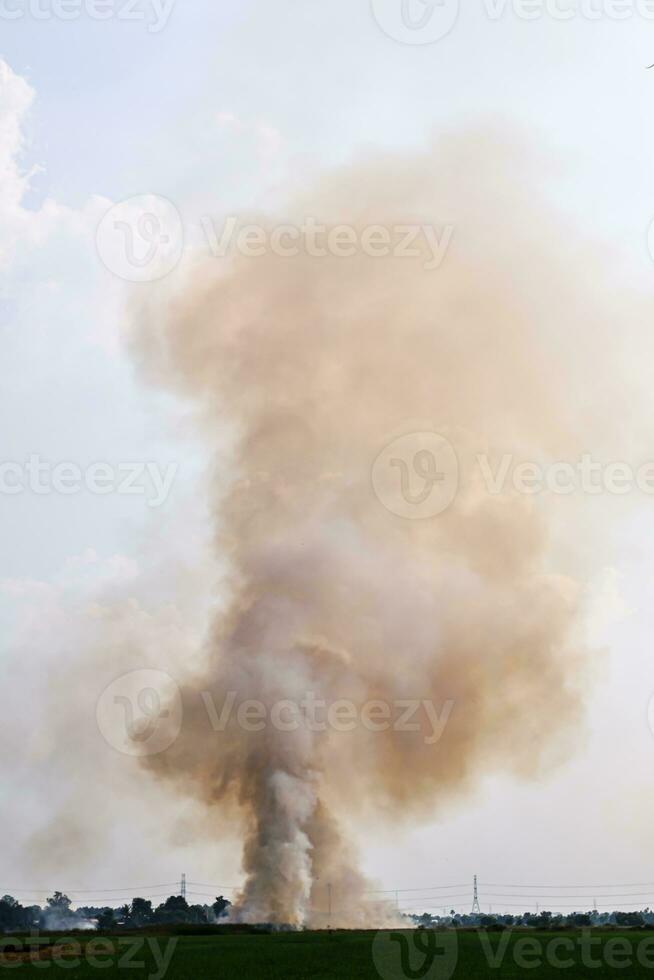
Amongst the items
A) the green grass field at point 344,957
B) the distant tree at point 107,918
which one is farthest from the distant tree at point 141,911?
the green grass field at point 344,957

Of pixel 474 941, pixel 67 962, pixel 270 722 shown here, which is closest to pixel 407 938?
pixel 474 941

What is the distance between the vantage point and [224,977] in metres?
50.6

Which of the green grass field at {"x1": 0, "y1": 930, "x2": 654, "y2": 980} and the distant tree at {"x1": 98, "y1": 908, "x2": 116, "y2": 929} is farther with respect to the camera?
the distant tree at {"x1": 98, "y1": 908, "x2": 116, "y2": 929}

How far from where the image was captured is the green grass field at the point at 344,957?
51.2 meters

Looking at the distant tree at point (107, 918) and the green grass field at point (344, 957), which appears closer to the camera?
the green grass field at point (344, 957)

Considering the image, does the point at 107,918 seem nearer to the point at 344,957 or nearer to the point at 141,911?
the point at 141,911

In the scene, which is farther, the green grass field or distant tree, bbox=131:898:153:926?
distant tree, bbox=131:898:153:926

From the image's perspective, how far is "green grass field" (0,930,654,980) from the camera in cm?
5125

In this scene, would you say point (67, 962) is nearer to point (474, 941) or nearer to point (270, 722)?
point (474, 941)

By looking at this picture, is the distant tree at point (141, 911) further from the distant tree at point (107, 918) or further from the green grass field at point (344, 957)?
the green grass field at point (344, 957)

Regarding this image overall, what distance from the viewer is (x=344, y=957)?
2296 inches

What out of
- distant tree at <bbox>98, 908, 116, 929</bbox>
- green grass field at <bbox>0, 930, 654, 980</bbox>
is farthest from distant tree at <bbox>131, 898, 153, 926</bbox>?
green grass field at <bbox>0, 930, 654, 980</bbox>

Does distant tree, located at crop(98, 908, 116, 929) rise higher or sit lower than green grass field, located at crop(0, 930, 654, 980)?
higher

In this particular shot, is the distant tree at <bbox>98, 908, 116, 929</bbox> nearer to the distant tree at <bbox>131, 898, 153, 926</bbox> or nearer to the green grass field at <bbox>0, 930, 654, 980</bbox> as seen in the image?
the distant tree at <bbox>131, 898, 153, 926</bbox>
